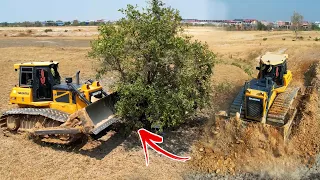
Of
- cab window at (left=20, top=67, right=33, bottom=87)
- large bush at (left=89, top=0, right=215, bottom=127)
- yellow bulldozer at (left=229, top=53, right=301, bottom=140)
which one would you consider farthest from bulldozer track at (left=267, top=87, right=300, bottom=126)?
cab window at (left=20, top=67, right=33, bottom=87)

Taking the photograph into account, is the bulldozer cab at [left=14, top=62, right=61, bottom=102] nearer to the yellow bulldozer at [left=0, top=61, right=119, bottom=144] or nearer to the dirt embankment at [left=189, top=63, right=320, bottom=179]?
the yellow bulldozer at [left=0, top=61, right=119, bottom=144]

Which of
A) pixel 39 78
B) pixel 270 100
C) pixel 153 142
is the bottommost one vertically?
pixel 153 142

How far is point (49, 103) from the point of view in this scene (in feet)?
37.6

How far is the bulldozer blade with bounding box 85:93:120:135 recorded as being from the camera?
10.5m

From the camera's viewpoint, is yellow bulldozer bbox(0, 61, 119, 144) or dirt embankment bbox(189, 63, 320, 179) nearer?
dirt embankment bbox(189, 63, 320, 179)

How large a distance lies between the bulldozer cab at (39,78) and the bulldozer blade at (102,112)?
6.13ft

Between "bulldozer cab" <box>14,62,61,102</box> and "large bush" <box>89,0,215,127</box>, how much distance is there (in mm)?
1751

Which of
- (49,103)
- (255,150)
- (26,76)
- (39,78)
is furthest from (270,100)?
(26,76)

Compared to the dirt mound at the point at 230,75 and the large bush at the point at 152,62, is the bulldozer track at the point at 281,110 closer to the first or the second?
the large bush at the point at 152,62

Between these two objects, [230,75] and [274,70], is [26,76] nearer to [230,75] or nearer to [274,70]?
[274,70]

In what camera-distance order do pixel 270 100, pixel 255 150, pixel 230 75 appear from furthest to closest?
1. pixel 230 75
2. pixel 270 100
3. pixel 255 150

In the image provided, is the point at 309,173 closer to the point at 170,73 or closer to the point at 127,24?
the point at 170,73

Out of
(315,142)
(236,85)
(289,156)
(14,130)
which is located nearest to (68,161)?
(14,130)

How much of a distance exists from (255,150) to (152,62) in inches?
165
